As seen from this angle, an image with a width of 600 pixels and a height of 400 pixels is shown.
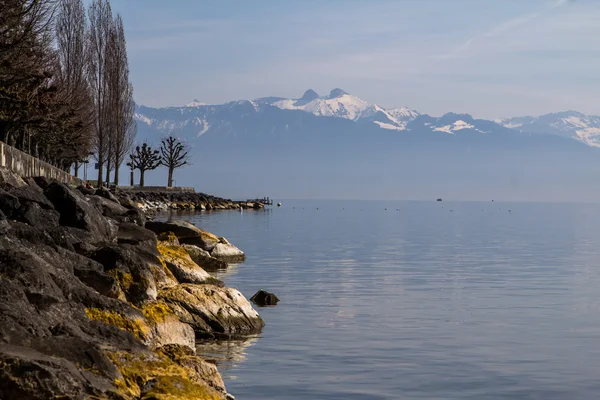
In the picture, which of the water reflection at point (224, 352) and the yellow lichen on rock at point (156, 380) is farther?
the water reflection at point (224, 352)

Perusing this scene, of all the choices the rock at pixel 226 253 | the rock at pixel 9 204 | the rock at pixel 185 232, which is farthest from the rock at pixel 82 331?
the rock at pixel 226 253

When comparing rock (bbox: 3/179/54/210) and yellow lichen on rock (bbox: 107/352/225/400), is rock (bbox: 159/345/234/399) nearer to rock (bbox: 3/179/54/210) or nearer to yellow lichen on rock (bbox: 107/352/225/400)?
yellow lichen on rock (bbox: 107/352/225/400)

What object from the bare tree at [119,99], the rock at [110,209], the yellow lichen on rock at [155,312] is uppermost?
the bare tree at [119,99]

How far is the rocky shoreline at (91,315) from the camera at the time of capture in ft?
32.1

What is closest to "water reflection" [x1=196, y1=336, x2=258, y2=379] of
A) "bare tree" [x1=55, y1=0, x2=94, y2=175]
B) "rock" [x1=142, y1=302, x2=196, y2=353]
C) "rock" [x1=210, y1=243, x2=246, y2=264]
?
"rock" [x1=142, y1=302, x2=196, y2=353]

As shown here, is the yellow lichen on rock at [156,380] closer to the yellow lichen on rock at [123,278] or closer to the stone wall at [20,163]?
the yellow lichen on rock at [123,278]

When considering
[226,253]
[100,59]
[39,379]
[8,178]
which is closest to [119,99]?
[100,59]

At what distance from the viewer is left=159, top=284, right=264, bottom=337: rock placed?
19.3m

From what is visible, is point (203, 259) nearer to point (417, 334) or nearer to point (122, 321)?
point (417, 334)

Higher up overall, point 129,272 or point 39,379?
point 129,272

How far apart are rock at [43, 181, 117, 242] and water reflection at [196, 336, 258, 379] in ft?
15.9

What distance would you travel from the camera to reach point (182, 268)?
84.1 ft

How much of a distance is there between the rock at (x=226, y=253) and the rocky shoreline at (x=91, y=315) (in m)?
15.3

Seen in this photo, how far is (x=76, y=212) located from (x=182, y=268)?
3.73m
